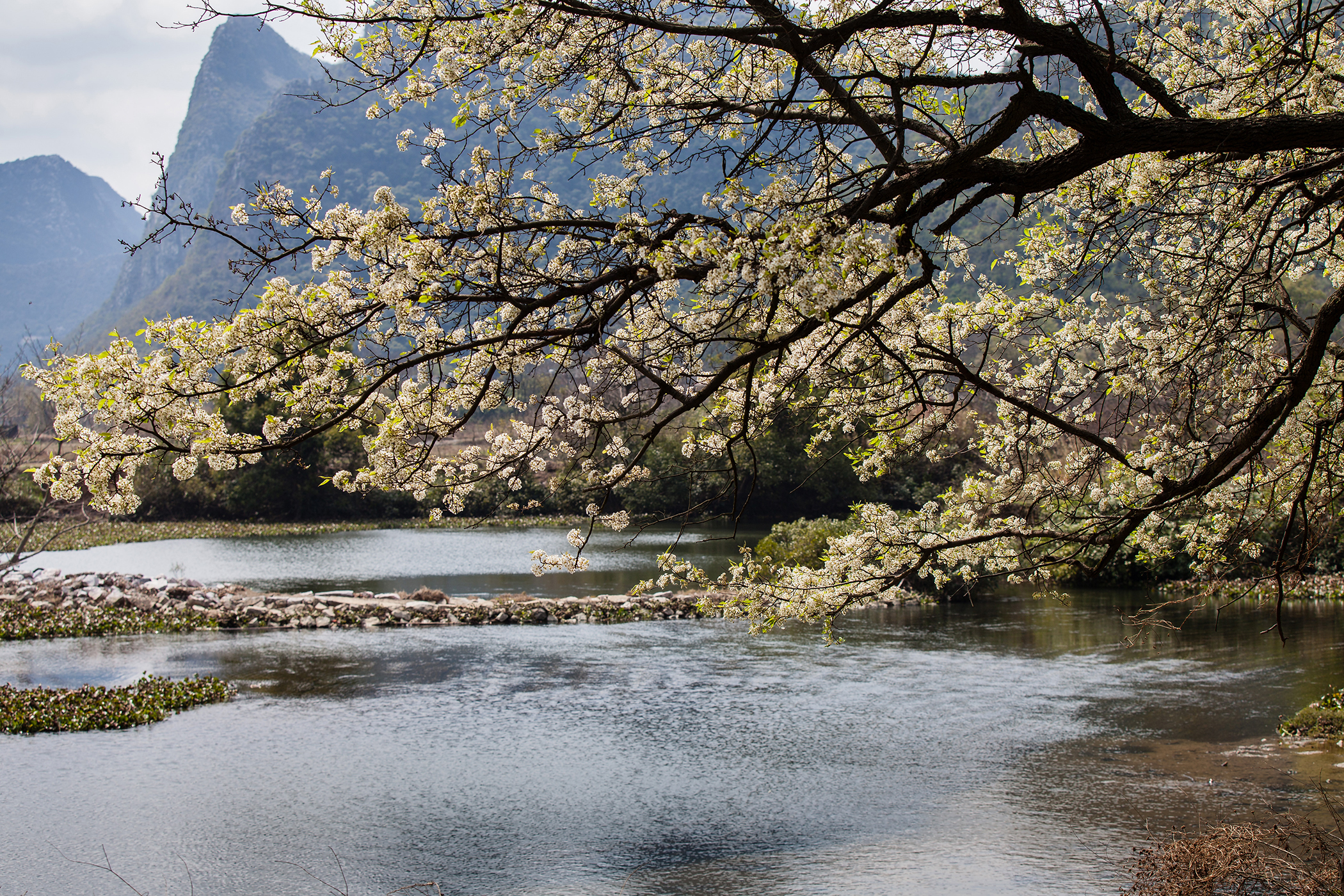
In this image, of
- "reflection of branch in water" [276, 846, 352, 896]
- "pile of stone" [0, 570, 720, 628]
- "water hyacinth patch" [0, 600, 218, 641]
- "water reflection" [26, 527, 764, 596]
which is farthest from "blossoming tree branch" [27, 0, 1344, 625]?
"water hyacinth patch" [0, 600, 218, 641]

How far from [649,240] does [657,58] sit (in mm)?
2533

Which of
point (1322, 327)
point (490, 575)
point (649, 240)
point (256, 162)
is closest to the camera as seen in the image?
point (649, 240)

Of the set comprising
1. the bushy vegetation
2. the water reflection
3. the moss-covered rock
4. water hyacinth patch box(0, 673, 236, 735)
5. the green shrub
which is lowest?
water hyacinth patch box(0, 673, 236, 735)

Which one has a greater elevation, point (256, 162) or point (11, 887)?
point (256, 162)

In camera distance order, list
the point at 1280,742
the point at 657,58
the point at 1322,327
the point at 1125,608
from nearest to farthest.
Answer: the point at 1322,327 < the point at 657,58 < the point at 1280,742 < the point at 1125,608

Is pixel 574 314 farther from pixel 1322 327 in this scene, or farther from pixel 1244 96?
pixel 1244 96

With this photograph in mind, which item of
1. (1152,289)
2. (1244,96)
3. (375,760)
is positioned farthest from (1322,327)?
(375,760)

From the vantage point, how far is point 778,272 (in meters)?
3.83

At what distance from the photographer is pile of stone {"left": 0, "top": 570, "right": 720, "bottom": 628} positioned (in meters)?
18.3

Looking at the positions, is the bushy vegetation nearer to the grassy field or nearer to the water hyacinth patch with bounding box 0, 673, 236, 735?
the grassy field

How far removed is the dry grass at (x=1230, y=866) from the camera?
5.87 m

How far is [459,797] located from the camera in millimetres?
8641

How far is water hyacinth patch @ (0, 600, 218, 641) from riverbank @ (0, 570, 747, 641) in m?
0.02

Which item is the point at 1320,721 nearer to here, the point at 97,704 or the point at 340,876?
the point at 340,876
